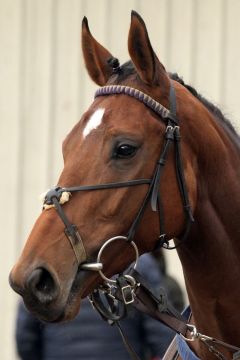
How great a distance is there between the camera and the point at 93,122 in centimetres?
270

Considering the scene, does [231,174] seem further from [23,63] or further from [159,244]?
[23,63]

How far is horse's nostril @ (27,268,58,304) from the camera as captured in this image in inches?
98.0

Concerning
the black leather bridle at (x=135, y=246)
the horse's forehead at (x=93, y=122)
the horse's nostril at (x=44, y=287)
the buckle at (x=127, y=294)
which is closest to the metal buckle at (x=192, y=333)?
the black leather bridle at (x=135, y=246)

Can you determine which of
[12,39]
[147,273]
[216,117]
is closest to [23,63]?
[12,39]

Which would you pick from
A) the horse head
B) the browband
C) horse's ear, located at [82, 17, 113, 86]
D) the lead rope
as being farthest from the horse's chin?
horse's ear, located at [82, 17, 113, 86]

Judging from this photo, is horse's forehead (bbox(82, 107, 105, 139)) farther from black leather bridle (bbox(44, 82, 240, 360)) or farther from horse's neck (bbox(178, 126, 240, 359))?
horse's neck (bbox(178, 126, 240, 359))

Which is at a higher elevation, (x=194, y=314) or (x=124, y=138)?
(x=124, y=138)

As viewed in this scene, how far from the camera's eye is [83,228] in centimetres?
260

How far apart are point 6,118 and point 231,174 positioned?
3.02 m

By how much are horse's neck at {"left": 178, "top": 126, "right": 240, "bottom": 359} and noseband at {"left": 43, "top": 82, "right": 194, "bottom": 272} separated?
0.09 meters

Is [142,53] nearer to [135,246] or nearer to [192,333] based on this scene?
[135,246]

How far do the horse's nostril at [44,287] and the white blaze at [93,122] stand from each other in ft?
1.34

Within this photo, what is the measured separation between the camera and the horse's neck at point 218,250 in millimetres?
2807

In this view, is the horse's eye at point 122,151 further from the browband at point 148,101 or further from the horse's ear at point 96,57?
the horse's ear at point 96,57
